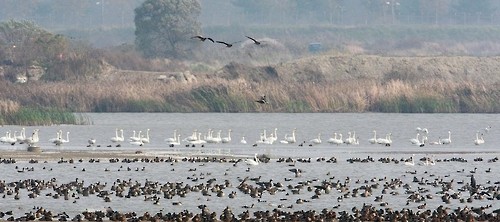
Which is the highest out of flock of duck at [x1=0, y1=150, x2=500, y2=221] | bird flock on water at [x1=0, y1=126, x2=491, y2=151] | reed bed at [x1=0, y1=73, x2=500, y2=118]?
reed bed at [x1=0, y1=73, x2=500, y2=118]

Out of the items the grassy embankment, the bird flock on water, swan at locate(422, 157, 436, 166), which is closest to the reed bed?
the grassy embankment

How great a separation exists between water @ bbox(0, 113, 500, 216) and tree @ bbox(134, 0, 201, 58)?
105 ft

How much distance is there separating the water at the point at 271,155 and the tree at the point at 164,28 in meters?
32.1

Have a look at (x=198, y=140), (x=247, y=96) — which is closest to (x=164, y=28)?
(x=247, y=96)

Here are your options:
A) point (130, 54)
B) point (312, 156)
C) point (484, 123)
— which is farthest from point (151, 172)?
point (130, 54)

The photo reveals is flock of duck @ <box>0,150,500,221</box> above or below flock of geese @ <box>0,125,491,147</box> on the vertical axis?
below

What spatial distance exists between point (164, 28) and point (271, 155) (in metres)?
61.2

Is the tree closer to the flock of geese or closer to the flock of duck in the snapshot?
the flock of geese

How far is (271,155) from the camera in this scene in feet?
149

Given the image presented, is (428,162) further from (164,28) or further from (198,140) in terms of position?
(164,28)

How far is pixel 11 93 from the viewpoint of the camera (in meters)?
69.2

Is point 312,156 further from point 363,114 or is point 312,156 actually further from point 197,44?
point 197,44

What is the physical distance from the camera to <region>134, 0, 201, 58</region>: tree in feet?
341

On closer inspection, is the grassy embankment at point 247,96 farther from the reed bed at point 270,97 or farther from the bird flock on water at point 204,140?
the bird flock on water at point 204,140
